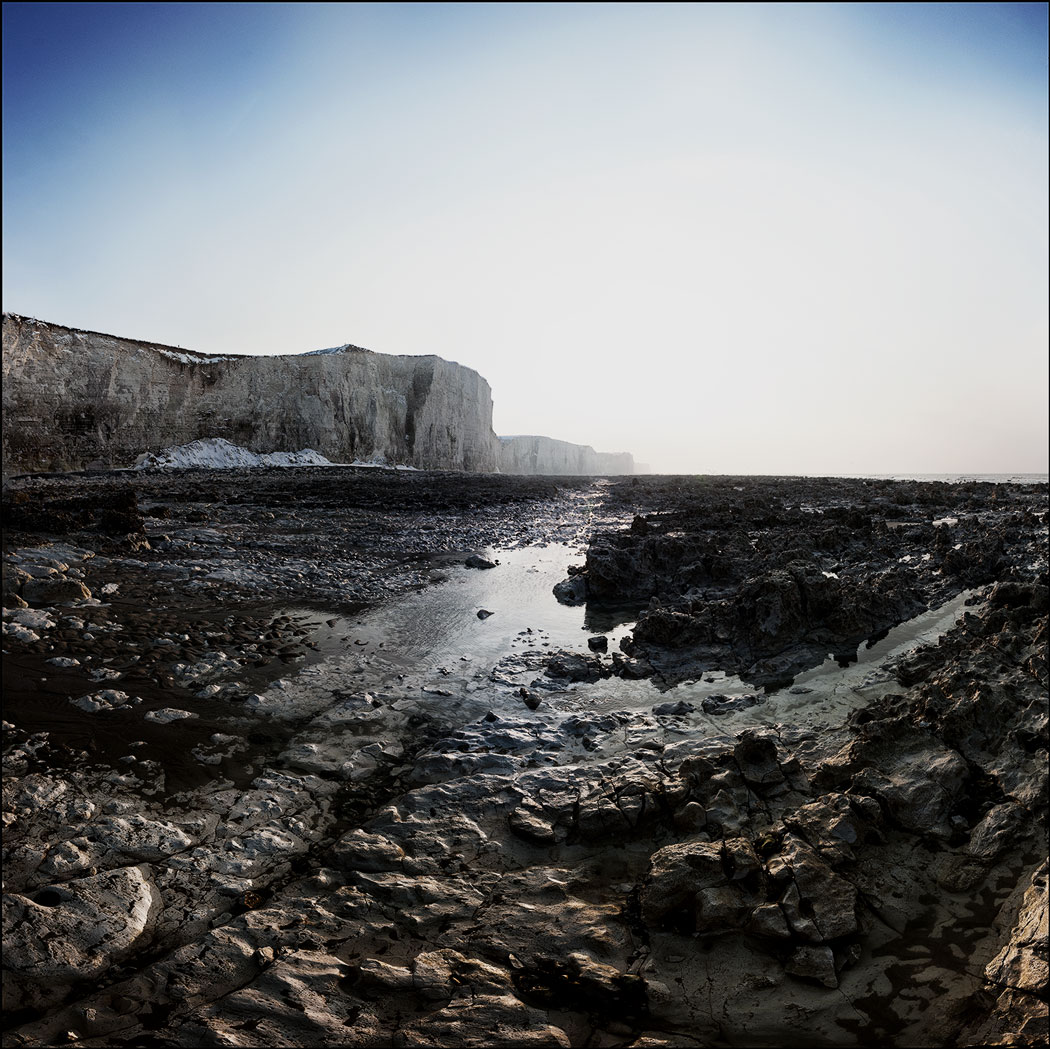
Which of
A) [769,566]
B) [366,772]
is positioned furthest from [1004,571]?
[366,772]

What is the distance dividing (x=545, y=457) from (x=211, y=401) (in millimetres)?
85325

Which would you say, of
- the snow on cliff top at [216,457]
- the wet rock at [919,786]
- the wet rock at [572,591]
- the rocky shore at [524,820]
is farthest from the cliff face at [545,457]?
the wet rock at [919,786]

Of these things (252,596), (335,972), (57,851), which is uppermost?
(252,596)

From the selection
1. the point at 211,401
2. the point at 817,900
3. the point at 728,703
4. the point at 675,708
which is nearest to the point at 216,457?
the point at 211,401

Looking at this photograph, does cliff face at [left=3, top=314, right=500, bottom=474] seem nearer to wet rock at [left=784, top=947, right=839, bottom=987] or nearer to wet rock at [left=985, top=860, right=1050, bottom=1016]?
wet rock at [left=784, top=947, right=839, bottom=987]

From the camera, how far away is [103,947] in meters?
2.56

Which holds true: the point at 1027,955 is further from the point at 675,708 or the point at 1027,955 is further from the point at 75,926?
the point at 75,926

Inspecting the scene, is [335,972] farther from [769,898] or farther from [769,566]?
[769,566]

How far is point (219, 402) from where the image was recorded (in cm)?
4212

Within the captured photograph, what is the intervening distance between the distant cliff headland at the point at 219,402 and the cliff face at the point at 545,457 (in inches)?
960

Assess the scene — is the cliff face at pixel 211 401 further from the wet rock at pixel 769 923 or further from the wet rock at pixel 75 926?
the wet rock at pixel 769 923

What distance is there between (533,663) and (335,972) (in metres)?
4.17

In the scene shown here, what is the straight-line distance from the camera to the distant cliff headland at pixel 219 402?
30.8m

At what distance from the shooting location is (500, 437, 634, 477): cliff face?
10106 centimetres
